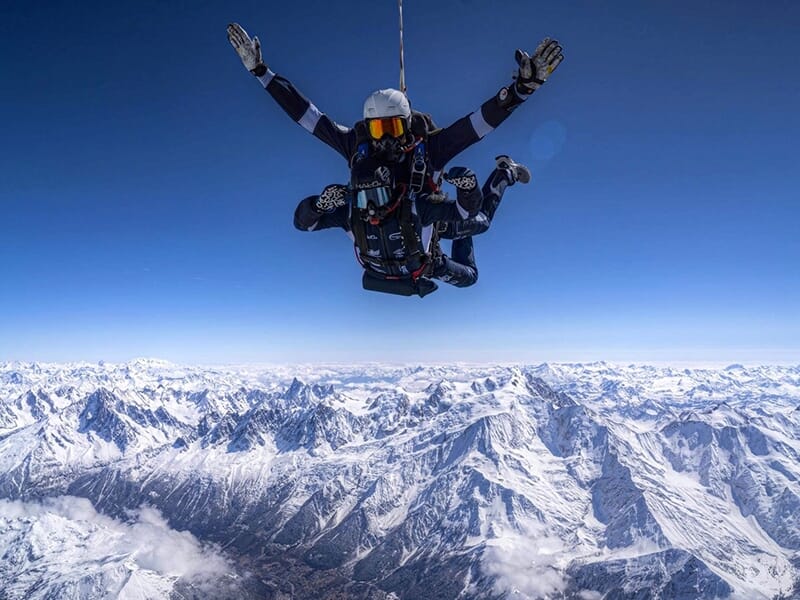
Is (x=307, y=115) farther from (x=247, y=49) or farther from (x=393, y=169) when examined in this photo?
(x=393, y=169)

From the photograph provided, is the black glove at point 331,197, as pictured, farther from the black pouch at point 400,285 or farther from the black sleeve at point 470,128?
the black pouch at point 400,285

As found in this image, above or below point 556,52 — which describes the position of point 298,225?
below

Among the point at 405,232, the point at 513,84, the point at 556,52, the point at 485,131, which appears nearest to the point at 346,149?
the point at 405,232

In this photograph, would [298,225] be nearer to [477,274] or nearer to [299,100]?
[299,100]

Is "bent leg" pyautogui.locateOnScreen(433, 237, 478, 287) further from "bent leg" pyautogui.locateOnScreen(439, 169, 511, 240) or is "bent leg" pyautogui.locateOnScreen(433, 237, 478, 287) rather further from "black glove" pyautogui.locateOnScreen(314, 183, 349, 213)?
"black glove" pyautogui.locateOnScreen(314, 183, 349, 213)

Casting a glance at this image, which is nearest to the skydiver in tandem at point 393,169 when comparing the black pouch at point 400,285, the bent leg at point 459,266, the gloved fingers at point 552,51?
the gloved fingers at point 552,51

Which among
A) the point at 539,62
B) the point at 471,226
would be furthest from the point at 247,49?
the point at 471,226
